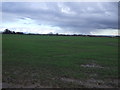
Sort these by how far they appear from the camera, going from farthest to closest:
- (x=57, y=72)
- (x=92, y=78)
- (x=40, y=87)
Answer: (x=57, y=72) → (x=92, y=78) → (x=40, y=87)

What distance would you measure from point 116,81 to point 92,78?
3.81 ft

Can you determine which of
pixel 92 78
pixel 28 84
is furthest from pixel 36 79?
pixel 92 78

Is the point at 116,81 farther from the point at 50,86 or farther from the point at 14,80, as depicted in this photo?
the point at 14,80

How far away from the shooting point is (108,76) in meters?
11.2

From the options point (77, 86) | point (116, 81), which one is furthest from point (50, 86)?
point (116, 81)

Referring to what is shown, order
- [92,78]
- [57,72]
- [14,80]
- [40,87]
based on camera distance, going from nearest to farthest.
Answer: [40,87] → [14,80] → [92,78] → [57,72]

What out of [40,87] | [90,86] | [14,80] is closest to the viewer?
[40,87]

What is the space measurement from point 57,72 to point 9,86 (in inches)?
146

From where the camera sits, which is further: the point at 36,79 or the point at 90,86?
the point at 36,79

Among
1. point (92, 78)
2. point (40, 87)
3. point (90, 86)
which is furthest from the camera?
point (92, 78)

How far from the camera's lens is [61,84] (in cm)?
892

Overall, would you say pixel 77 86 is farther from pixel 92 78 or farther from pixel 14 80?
pixel 14 80

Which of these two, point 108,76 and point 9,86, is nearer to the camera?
point 9,86

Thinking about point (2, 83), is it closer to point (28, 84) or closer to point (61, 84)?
point (28, 84)
